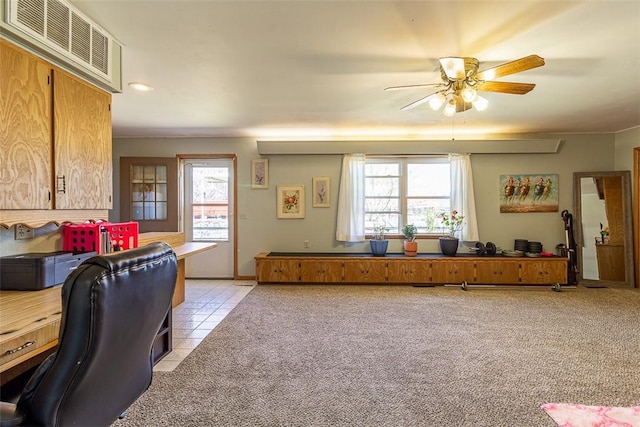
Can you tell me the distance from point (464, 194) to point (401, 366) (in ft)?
11.8

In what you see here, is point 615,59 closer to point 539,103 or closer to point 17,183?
point 539,103

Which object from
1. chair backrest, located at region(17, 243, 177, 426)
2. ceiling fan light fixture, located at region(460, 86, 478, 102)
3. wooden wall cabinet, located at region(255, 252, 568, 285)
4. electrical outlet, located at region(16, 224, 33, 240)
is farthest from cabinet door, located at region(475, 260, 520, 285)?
electrical outlet, located at region(16, 224, 33, 240)

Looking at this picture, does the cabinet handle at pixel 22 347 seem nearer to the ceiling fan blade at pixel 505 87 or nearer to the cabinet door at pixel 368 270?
the ceiling fan blade at pixel 505 87

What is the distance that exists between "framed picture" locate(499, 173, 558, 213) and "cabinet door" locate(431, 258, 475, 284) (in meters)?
1.21

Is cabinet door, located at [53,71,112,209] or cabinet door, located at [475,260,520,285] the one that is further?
cabinet door, located at [475,260,520,285]

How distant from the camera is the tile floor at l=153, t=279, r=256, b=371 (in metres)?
2.83

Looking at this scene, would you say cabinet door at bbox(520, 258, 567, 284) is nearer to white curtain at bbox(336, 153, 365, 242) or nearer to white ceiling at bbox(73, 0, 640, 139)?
white ceiling at bbox(73, 0, 640, 139)

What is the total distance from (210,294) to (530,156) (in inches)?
211

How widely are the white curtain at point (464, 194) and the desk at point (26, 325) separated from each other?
5.13 meters

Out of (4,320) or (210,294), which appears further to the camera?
(210,294)

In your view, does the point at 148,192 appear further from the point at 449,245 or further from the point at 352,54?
the point at 449,245

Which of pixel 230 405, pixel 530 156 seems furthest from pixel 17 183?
pixel 530 156

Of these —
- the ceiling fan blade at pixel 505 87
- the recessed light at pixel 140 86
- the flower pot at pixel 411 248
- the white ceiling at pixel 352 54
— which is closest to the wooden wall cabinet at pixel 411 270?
the flower pot at pixel 411 248

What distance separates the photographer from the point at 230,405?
2.02 meters
